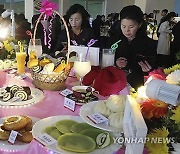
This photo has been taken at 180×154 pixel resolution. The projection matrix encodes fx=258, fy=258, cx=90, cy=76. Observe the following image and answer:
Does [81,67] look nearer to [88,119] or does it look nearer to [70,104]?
[70,104]

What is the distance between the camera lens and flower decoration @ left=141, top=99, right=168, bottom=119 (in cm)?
64

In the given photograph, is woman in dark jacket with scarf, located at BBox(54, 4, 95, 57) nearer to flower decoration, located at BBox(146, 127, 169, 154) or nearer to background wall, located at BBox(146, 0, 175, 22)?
flower decoration, located at BBox(146, 127, 169, 154)

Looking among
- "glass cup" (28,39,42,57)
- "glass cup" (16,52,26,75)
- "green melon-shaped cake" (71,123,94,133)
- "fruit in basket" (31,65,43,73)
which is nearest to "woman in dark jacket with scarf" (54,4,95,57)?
A: "glass cup" (28,39,42,57)

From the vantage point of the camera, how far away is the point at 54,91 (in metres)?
1.26

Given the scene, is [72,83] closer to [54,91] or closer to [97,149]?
[54,91]

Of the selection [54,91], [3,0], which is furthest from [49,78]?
[3,0]

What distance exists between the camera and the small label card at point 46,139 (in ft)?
2.43

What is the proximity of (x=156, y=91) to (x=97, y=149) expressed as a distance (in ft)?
1.02

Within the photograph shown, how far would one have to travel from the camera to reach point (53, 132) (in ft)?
2.65

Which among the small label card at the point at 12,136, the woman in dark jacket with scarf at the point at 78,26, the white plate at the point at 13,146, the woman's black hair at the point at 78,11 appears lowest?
the white plate at the point at 13,146

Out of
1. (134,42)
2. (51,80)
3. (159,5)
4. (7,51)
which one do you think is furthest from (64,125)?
(159,5)

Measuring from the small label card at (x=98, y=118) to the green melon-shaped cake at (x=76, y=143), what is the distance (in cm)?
8

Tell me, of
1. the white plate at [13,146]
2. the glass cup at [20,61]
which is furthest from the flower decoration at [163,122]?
the glass cup at [20,61]

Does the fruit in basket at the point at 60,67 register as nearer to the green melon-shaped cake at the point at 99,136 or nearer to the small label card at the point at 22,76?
the small label card at the point at 22,76
